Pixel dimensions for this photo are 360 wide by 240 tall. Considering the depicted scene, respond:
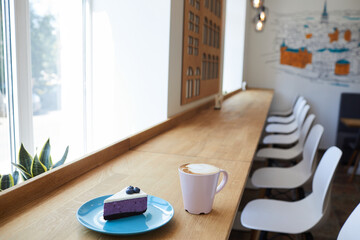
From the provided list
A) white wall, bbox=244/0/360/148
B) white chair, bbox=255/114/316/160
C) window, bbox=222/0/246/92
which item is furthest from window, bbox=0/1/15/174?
white wall, bbox=244/0/360/148

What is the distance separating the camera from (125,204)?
2.95 feet

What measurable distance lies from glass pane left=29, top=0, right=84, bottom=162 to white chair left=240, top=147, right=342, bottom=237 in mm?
1169

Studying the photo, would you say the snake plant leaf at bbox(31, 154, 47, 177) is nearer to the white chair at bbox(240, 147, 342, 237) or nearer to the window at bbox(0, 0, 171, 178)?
the window at bbox(0, 0, 171, 178)

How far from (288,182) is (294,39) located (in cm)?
405

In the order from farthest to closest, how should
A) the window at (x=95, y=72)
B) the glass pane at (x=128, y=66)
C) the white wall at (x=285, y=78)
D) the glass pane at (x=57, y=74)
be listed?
the white wall at (x=285, y=78), the glass pane at (x=128, y=66), the window at (x=95, y=72), the glass pane at (x=57, y=74)

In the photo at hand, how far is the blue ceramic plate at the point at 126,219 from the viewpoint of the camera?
2.76 ft

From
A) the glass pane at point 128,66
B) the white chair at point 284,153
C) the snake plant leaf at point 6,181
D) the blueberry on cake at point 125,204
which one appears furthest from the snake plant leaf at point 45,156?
the white chair at point 284,153

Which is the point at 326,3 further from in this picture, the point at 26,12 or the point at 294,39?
the point at 26,12

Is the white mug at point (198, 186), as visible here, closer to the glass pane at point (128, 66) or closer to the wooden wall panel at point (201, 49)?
the glass pane at point (128, 66)

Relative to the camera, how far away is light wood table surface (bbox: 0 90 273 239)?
2.81 ft

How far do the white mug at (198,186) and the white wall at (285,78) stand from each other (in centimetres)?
492

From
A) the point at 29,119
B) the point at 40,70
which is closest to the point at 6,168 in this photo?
the point at 29,119

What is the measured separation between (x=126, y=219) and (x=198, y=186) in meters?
0.20

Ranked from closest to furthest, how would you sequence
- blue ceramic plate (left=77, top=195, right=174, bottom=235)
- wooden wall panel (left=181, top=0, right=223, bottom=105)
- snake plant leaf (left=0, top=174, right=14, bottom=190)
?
blue ceramic plate (left=77, top=195, right=174, bottom=235) → snake plant leaf (left=0, top=174, right=14, bottom=190) → wooden wall panel (left=181, top=0, right=223, bottom=105)
